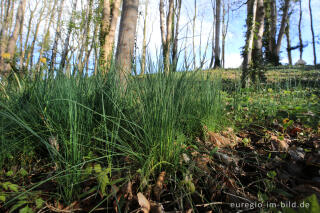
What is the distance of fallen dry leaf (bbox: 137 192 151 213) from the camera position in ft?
2.73

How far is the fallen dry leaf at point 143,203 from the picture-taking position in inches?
32.8

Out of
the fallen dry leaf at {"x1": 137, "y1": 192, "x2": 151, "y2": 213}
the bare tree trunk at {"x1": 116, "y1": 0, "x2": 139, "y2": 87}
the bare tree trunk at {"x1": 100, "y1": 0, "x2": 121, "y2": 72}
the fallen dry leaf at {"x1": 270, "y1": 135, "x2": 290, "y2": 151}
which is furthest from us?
the bare tree trunk at {"x1": 100, "y1": 0, "x2": 121, "y2": 72}

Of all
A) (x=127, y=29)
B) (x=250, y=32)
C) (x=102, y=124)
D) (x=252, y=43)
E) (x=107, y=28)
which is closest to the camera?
(x=102, y=124)

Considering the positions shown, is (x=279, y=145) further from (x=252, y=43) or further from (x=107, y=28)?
(x=107, y=28)

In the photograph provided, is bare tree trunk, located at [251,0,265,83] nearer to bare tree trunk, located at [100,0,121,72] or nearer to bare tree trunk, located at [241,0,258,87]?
bare tree trunk, located at [241,0,258,87]

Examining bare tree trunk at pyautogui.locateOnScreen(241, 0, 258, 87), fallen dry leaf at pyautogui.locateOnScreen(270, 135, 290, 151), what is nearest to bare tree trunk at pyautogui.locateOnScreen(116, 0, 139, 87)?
fallen dry leaf at pyautogui.locateOnScreen(270, 135, 290, 151)

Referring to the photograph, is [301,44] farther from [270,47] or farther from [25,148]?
[25,148]

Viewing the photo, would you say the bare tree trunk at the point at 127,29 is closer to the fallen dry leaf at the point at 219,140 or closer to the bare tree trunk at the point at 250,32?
the fallen dry leaf at the point at 219,140

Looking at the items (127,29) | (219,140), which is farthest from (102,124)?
(127,29)

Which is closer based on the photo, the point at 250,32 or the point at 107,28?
the point at 250,32

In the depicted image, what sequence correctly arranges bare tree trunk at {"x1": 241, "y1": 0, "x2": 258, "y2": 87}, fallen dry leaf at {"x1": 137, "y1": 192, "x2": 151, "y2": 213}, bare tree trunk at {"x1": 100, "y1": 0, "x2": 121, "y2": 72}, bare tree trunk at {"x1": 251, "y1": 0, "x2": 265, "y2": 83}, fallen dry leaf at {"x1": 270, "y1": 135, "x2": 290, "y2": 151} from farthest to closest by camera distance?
bare tree trunk at {"x1": 100, "y1": 0, "x2": 121, "y2": 72} → bare tree trunk at {"x1": 251, "y1": 0, "x2": 265, "y2": 83} → bare tree trunk at {"x1": 241, "y1": 0, "x2": 258, "y2": 87} → fallen dry leaf at {"x1": 270, "y1": 135, "x2": 290, "y2": 151} → fallen dry leaf at {"x1": 137, "y1": 192, "x2": 151, "y2": 213}

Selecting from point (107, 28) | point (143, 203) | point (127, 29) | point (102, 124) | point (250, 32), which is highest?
point (107, 28)

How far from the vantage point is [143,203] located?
85cm

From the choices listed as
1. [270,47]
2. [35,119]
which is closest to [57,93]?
[35,119]
